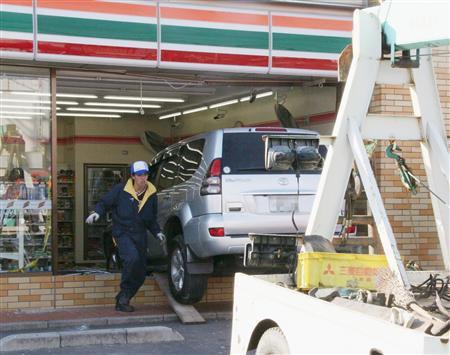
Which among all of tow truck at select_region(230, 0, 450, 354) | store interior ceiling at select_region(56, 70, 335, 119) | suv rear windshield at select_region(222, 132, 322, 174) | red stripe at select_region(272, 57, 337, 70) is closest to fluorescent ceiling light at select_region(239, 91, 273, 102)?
store interior ceiling at select_region(56, 70, 335, 119)

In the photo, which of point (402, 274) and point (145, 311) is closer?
point (402, 274)

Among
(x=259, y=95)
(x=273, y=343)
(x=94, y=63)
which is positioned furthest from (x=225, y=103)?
(x=273, y=343)

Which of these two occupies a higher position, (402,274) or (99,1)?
(99,1)

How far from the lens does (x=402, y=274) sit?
14.4 ft

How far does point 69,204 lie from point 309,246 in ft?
38.9

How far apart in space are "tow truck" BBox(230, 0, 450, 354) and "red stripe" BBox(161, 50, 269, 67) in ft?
13.1

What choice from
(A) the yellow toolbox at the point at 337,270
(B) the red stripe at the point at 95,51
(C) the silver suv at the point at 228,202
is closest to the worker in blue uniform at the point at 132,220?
(C) the silver suv at the point at 228,202

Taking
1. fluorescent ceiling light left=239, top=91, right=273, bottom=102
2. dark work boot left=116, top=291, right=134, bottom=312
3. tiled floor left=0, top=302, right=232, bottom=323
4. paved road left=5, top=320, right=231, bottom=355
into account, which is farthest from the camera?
fluorescent ceiling light left=239, top=91, right=273, bottom=102

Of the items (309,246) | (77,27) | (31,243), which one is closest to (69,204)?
(31,243)

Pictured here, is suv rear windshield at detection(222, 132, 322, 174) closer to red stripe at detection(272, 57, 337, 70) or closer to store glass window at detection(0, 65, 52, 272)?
red stripe at detection(272, 57, 337, 70)

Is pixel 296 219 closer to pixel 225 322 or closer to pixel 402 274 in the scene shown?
pixel 225 322

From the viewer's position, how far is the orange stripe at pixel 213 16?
8.92 metres

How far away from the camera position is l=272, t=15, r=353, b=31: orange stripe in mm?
9398

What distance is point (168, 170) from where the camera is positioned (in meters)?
10.3
